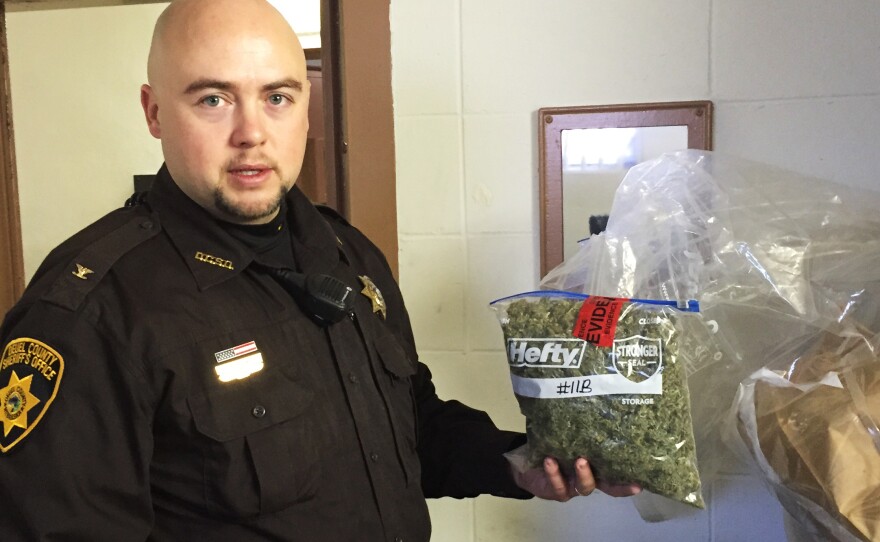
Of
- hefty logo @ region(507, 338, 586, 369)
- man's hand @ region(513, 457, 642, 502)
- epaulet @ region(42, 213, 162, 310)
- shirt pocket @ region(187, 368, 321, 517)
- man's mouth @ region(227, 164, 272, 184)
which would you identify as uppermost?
man's mouth @ region(227, 164, 272, 184)

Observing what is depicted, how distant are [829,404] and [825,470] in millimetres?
72

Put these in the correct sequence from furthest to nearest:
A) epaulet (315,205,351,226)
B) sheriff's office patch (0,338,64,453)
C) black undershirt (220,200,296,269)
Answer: epaulet (315,205,351,226) < black undershirt (220,200,296,269) < sheriff's office patch (0,338,64,453)

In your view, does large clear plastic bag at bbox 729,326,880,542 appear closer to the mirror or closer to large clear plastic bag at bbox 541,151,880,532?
large clear plastic bag at bbox 541,151,880,532

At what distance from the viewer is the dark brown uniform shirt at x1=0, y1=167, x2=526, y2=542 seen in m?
0.78

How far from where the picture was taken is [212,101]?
94 cm

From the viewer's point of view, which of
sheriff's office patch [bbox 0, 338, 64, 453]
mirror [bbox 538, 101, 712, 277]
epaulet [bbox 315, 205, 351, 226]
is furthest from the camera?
mirror [bbox 538, 101, 712, 277]

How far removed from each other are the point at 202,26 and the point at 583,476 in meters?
0.71

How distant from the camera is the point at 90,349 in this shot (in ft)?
2.65

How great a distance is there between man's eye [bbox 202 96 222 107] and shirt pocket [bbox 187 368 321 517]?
1.09ft

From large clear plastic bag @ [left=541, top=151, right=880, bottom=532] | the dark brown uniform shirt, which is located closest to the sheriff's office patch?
the dark brown uniform shirt

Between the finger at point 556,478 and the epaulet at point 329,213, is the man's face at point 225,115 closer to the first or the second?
the epaulet at point 329,213

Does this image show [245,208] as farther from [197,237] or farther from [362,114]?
[362,114]

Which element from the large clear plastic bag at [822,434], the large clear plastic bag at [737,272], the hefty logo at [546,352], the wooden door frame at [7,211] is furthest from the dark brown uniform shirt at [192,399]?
Answer: the wooden door frame at [7,211]

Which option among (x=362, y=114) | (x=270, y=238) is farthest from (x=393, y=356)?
(x=362, y=114)
